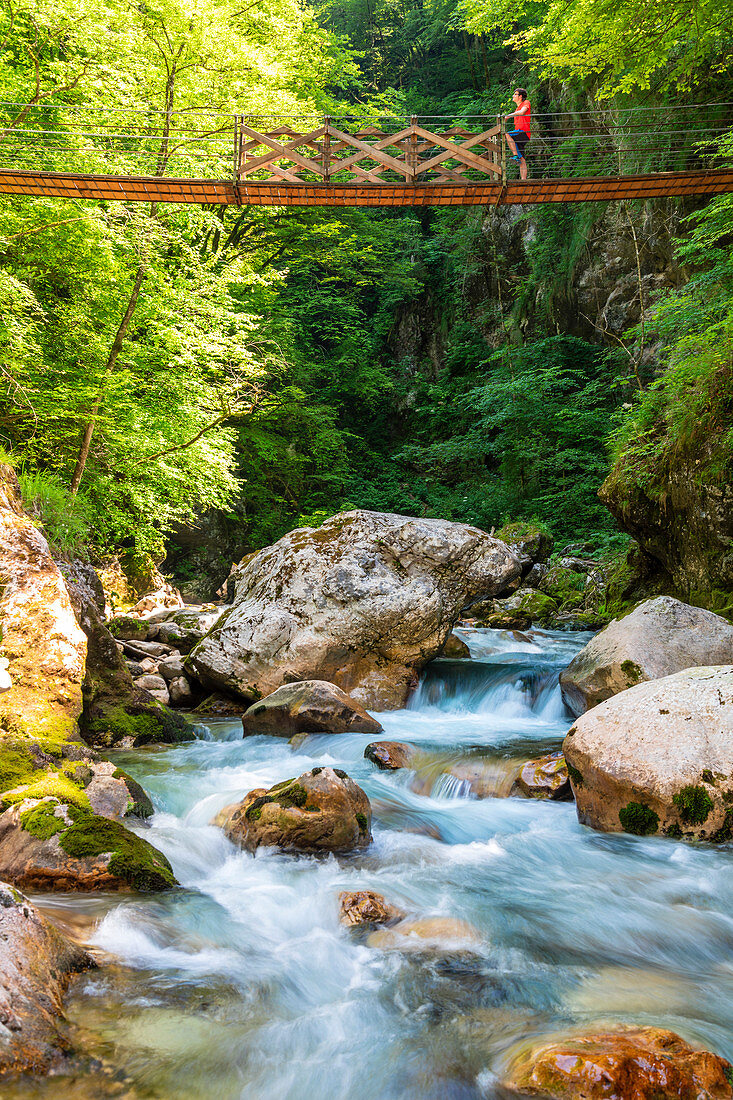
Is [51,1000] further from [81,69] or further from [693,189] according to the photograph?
[81,69]

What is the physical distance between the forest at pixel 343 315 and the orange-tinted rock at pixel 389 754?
404cm

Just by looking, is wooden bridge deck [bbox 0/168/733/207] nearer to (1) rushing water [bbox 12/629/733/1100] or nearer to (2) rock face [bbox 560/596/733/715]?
(2) rock face [bbox 560/596/733/715]

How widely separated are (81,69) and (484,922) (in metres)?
11.8

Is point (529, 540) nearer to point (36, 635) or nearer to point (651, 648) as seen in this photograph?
point (651, 648)

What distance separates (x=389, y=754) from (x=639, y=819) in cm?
243

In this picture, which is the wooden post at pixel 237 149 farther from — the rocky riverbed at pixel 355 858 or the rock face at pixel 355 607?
the rocky riverbed at pixel 355 858

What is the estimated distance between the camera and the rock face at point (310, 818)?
4.57 metres

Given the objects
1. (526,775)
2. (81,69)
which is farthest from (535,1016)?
(81,69)

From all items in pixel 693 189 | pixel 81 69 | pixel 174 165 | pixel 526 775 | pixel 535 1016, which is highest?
pixel 81 69

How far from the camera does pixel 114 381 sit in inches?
385

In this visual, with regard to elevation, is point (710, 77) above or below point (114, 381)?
above

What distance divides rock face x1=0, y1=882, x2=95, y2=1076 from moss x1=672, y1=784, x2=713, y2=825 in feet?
12.5

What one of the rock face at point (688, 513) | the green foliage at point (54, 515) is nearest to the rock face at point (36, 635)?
the green foliage at point (54, 515)

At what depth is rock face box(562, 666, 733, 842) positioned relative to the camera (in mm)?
4633
